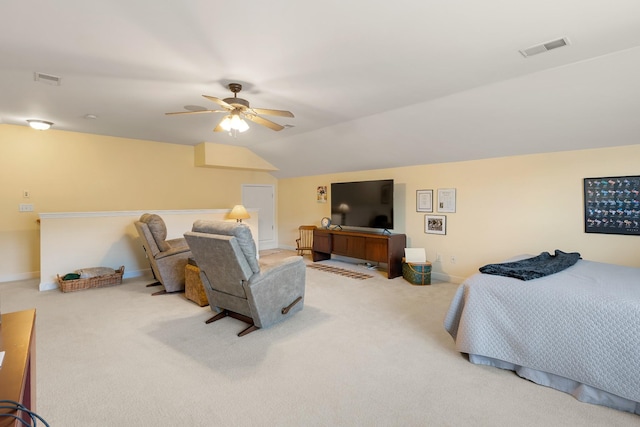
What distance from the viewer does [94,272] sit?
471cm

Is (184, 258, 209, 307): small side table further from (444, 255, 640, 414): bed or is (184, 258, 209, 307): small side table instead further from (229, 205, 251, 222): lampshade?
(444, 255, 640, 414): bed

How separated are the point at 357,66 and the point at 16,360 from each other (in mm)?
2923

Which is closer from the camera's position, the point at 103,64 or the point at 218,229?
the point at 103,64

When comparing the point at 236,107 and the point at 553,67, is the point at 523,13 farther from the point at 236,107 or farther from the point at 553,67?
the point at 236,107

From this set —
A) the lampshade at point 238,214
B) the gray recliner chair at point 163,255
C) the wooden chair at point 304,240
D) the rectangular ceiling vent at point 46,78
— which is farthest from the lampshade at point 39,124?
the wooden chair at point 304,240

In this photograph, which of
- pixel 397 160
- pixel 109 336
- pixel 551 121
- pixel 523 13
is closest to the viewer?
pixel 523 13

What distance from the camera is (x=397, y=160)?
5543mm

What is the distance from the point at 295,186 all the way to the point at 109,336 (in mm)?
5388

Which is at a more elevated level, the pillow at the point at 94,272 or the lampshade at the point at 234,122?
the lampshade at the point at 234,122

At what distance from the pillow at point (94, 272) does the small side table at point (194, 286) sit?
160 cm

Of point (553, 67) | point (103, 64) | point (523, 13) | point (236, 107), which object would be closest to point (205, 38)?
point (236, 107)

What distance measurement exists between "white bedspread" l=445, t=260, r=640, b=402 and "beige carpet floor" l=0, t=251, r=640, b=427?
0.18m

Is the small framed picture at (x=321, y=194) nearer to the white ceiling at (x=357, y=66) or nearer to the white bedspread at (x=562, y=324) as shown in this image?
the white ceiling at (x=357, y=66)

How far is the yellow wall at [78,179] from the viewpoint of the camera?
5.09 metres
